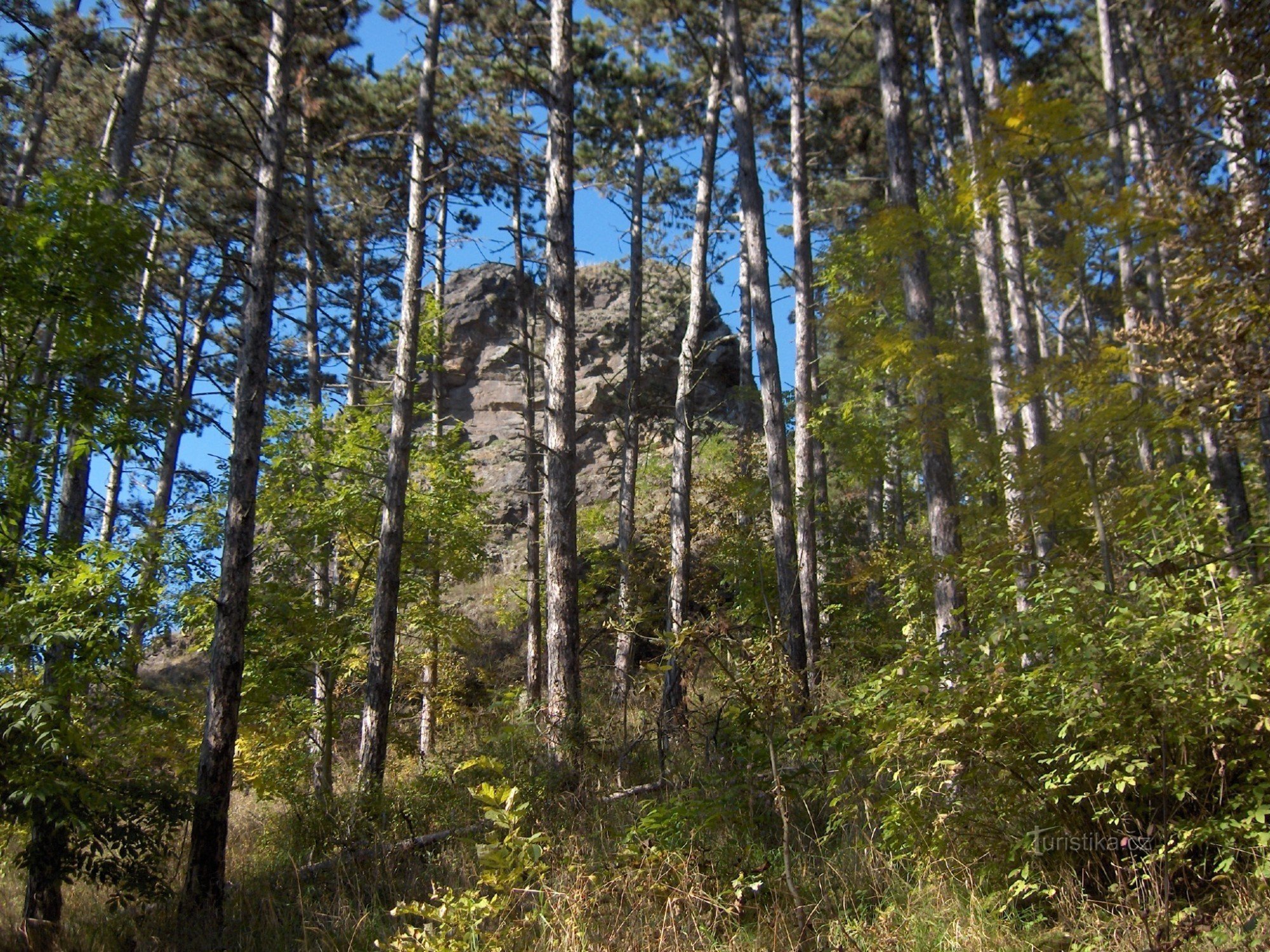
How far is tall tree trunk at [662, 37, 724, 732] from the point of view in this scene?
13594mm

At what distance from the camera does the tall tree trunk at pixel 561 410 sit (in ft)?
27.5

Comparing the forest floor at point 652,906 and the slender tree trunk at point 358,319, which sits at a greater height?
the slender tree trunk at point 358,319

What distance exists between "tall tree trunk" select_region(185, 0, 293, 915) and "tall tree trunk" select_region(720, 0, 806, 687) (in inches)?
278

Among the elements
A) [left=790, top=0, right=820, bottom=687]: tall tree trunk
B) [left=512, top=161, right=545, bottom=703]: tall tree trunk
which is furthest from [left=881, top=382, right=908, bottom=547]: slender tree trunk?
[left=512, top=161, right=545, bottom=703]: tall tree trunk

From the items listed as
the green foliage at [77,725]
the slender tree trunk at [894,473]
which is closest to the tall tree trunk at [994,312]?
the slender tree trunk at [894,473]

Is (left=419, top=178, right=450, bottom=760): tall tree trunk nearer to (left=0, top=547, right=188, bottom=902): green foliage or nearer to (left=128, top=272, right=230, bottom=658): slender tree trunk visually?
(left=128, top=272, right=230, bottom=658): slender tree trunk

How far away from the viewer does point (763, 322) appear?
13.3 meters

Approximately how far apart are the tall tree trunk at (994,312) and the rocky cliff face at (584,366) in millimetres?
11697

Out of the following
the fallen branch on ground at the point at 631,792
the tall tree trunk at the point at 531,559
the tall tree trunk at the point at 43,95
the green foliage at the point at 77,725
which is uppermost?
the tall tree trunk at the point at 43,95

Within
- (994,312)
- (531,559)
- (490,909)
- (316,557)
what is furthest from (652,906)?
(531,559)

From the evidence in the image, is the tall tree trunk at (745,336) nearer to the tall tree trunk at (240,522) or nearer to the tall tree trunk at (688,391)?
the tall tree trunk at (688,391)

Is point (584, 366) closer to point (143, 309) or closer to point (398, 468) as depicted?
point (143, 309)

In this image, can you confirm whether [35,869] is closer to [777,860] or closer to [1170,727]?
[777,860]

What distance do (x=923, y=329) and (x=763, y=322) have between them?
4056 mm
